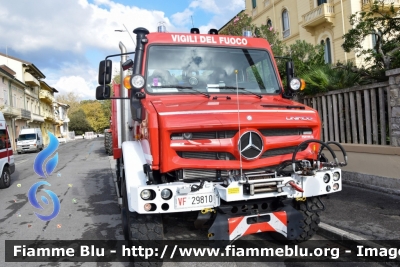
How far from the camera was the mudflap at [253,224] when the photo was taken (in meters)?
3.47

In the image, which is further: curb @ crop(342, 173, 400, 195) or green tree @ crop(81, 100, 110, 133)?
green tree @ crop(81, 100, 110, 133)

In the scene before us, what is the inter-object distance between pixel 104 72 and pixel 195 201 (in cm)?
226

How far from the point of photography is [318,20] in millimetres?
21188

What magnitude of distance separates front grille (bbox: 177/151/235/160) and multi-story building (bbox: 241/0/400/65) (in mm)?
14991

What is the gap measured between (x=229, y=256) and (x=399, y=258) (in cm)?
189

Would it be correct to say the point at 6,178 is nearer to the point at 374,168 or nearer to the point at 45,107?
the point at 374,168

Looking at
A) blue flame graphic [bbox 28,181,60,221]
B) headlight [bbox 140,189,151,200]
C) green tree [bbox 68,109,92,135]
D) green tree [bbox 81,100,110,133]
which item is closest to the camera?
headlight [bbox 140,189,151,200]

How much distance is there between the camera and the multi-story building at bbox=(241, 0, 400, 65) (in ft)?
64.2

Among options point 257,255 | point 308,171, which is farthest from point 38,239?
point 308,171

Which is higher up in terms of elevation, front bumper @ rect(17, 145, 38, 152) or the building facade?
the building facade

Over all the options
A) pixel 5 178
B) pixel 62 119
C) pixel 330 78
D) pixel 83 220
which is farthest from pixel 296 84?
pixel 62 119

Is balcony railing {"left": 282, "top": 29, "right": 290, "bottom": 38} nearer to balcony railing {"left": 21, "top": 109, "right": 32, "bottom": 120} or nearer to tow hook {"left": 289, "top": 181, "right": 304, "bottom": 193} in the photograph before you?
tow hook {"left": 289, "top": 181, "right": 304, "bottom": 193}

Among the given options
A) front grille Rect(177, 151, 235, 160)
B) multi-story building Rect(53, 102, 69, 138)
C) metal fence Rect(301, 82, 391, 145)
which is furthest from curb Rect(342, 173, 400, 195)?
multi-story building Rect(53, 102, 69, 138)

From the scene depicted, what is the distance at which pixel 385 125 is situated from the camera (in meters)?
6.51
